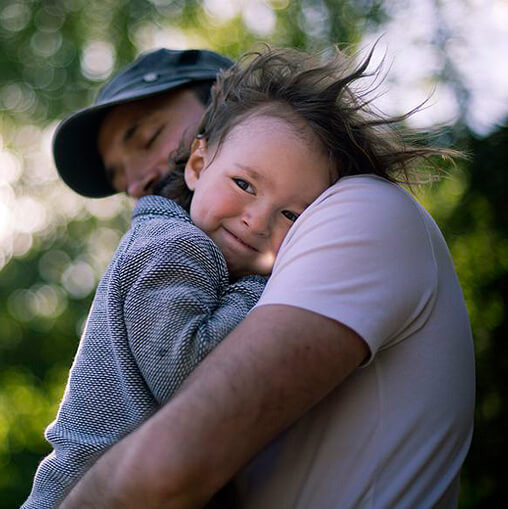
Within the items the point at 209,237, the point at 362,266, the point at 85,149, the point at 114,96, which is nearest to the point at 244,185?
the point at 209,237

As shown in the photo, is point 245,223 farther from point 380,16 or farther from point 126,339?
point 380,16

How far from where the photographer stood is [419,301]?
Result: 150cm

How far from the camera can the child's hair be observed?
75.9 inches

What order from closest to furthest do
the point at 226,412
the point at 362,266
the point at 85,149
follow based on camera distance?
1. the point at 226,412
2. the point at 362,266
3. the point at 85,149

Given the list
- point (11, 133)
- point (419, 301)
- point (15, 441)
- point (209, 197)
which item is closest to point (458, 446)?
point (419, 301)

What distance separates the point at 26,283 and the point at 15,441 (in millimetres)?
3820

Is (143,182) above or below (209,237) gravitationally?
below

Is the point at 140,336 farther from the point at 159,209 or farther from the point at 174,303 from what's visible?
the point at 159,209

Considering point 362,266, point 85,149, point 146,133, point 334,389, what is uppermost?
point 362,266

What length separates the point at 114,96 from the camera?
3244 millimetres

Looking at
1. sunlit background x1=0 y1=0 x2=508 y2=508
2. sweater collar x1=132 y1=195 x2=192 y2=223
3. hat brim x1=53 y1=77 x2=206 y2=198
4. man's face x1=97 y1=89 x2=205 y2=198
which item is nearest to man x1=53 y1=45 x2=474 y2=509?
sweater collar x1=132 y1=195 x2=192 y2=223

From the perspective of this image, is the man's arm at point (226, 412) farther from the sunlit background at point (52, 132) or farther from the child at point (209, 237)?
the sunlit background at point (52, 132)

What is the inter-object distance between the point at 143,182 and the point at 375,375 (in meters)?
1.90

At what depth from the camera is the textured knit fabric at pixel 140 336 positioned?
1.54 meters
